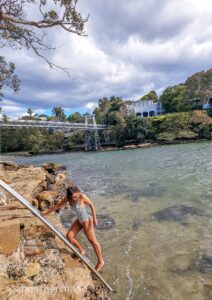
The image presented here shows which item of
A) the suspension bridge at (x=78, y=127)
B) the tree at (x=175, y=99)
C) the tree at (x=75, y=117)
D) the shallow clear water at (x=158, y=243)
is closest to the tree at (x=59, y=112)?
the tree at (x=75, y=117)

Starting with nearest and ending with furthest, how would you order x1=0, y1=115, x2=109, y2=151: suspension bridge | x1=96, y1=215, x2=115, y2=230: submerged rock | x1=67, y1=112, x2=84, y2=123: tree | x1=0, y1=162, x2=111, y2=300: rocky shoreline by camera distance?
x1=0, y1=162, x2=111, y2=300: rocky shoreline, x1=96, y1=215, x2=115, y2=230: submerged rock, x1=0, y1=115, x2=109, y2=151: suspension bridge, x1=67, y1=112, x2=84, y2=123: tree

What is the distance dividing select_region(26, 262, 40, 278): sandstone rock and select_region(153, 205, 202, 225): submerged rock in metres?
3.89

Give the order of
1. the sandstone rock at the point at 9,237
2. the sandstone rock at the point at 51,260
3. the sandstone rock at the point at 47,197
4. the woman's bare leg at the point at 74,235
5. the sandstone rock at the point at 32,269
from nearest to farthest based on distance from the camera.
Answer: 1. the sandstone rock at the point at 32,269
2. the sandstone rock at the point at 51,260
3. the sandstone rock at the point at 9,237
4. the woman's bare leg at the point at 74,235
5. the sandstone rock at the point at 47,197

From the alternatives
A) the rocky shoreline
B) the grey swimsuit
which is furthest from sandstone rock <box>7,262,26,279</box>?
the grey swimsuit

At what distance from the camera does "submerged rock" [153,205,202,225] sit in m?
6.12

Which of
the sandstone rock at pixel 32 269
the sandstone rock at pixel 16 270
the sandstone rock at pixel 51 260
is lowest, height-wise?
the sandstone rock at pixel 51 260

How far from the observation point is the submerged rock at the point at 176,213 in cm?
612

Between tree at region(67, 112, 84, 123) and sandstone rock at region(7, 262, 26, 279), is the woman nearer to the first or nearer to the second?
sandstone rock at region(7, 262, 26, 279)

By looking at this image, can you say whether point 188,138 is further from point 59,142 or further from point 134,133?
point 59,142

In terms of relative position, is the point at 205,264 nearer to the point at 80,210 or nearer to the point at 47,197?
the point at 80,210

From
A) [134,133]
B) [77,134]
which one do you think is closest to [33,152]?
[77,134]

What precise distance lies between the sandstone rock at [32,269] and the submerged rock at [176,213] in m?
3.89

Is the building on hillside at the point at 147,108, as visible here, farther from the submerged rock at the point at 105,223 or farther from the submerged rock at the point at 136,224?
the submerged rock at the point at 136,224

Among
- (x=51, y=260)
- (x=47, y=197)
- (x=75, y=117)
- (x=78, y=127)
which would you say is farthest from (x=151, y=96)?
(x=51, y=260)
